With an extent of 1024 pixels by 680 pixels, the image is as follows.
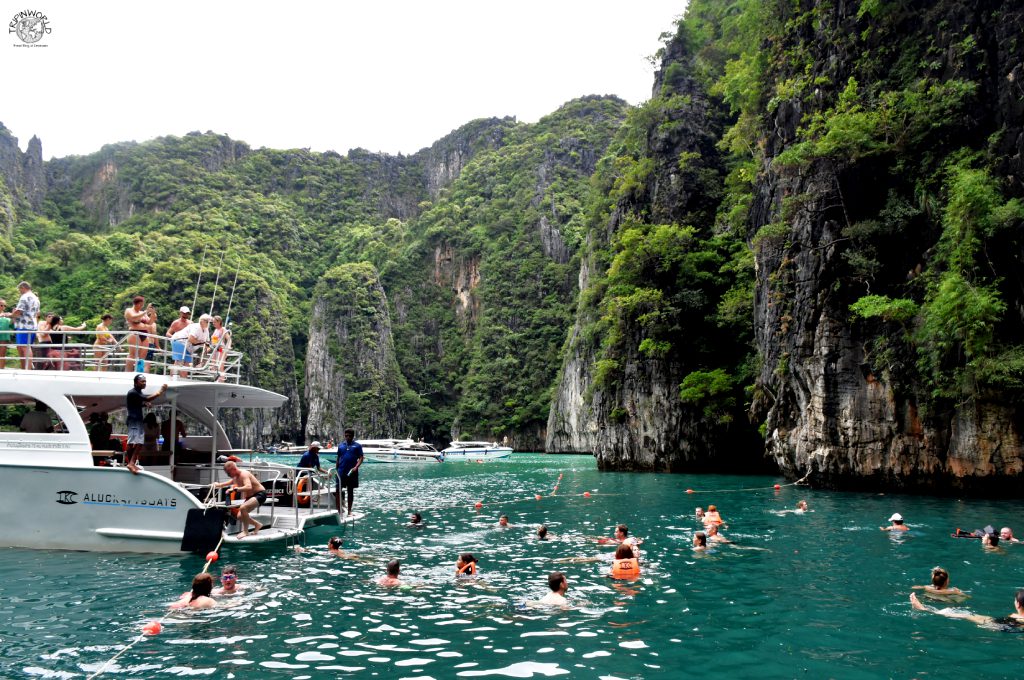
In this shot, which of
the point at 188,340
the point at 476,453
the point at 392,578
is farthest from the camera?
the point at 476,453

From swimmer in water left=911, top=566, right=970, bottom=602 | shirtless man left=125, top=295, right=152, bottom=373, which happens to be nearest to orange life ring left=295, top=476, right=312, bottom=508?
shirtless man left=125, top=295, right=152, bottom=373

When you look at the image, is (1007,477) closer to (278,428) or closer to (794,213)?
(794,213)

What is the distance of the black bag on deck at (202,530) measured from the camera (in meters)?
13.8

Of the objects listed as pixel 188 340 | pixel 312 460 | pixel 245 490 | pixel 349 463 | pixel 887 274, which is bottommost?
pixel 245 490

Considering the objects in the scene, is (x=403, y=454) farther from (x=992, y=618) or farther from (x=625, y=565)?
(x=992, y=618)

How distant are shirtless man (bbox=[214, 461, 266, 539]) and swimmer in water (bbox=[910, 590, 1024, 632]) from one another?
12.2 meters

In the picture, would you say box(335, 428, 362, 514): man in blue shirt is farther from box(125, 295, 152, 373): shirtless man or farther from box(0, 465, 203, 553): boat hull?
box(125, 295, 152, 373): shirtless man

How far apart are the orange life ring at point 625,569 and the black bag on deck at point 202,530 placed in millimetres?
7932

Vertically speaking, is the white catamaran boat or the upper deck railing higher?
the upper deck railing

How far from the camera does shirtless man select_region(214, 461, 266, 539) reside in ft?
47.0

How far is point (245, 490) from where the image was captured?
14688mm

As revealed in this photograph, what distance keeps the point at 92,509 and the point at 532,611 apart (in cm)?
980

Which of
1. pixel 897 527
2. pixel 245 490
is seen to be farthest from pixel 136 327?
pixel 897 527

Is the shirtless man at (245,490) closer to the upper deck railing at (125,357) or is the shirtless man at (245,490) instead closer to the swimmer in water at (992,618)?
the upper deck railing at (125,357)
